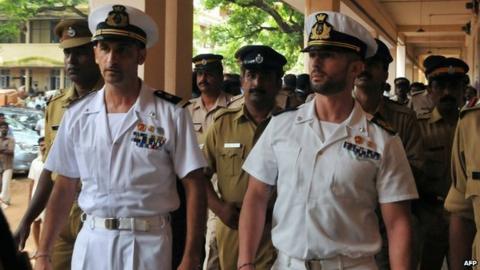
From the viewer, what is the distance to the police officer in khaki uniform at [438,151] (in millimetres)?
4547

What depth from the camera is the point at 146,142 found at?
9.91ft

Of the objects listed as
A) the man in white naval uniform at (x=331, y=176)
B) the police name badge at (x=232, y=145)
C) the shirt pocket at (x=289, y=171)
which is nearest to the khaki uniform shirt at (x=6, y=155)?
the police name badge at (x=232, y=145)

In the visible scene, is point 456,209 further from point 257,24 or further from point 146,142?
point 257,24

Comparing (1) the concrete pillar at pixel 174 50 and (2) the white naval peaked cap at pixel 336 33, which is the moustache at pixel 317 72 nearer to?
(2) the white naval peaked cap at pixel 336 33

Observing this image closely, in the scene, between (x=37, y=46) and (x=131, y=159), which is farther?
(x=37, y=46)

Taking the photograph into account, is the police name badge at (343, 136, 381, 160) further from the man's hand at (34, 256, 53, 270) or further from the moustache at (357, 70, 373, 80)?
the man's hand at (34, 256, 53, 270)

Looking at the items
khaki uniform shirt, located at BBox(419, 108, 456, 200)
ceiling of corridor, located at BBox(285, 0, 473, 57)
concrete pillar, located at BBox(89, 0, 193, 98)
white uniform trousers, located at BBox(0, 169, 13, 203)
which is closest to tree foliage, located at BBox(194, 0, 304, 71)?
ceiling of corridor, located at BBox(285, 0, 473, 57)

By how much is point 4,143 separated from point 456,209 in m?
9.87

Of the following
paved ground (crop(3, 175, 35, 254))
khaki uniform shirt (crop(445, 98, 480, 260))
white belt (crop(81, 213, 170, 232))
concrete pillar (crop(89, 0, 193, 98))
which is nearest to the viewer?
khaki uniform shirt (crop(445, 98, 480, 260))

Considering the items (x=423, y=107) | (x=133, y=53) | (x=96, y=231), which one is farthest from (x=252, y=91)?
(x=423, y=107)

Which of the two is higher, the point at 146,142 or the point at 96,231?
the point at 146,142

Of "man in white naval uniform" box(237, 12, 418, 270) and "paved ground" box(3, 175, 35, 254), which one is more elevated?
"man in white naval uniform" box(237, 12, 418, 270)

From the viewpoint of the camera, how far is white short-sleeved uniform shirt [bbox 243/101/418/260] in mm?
2643

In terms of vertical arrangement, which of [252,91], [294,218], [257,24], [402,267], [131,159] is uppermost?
[257,24]
